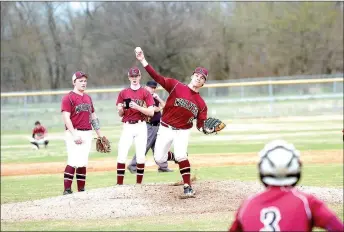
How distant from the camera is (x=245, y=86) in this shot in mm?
34906

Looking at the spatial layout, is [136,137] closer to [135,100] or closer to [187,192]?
[135,100]

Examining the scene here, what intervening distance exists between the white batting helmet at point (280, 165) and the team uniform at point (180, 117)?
558cm

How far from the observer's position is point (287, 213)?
3725 millimetres

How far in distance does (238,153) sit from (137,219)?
11580 millimetres

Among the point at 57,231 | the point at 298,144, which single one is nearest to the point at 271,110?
the point at 298,144

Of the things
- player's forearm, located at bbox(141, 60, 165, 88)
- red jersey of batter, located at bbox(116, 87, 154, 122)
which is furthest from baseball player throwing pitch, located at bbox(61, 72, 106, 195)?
player's forearm, located at bbox(141, 60, 165, 88)

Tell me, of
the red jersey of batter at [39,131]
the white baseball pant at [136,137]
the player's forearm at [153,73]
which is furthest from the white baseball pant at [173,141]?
the red jersey of batter at [39,131]

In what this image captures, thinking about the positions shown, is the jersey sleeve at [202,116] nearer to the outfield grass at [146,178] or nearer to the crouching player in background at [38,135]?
the outfield grass at [146,178]

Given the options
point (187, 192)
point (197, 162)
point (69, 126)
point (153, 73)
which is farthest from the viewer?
point (197, 162)

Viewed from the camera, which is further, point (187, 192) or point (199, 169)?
point (199, 169)

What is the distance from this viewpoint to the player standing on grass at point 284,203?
369 cm

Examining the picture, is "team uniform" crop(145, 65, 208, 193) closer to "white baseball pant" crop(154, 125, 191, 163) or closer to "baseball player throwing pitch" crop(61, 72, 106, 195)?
"white baseball pant" crop(154, 125, 191, 163)

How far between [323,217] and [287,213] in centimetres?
19

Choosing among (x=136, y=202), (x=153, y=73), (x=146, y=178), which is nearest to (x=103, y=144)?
Answer: (x=136, y=202)
